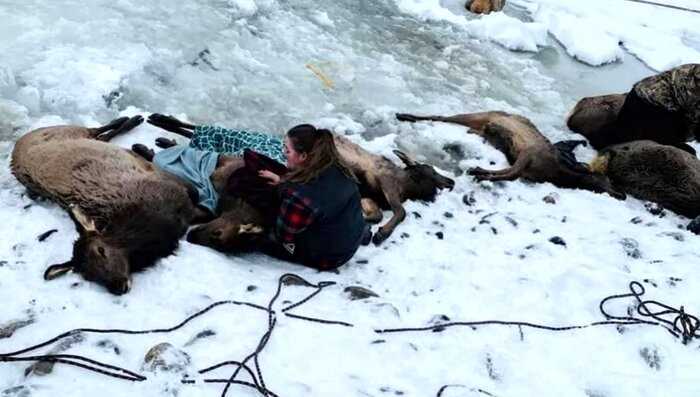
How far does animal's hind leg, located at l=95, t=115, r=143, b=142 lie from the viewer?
20.3ft

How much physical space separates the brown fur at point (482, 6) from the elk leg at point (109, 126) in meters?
7.03

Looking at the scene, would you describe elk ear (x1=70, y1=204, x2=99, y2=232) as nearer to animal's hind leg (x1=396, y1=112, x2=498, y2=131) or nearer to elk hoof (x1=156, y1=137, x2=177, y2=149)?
elk hoof (x1=156, y1=137, x2=177, y2=149)

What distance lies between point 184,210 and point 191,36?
3800 millimetres

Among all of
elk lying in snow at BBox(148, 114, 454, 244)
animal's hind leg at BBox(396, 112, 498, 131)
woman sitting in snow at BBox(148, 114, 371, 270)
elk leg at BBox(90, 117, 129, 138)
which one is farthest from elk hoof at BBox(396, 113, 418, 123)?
elk leg at BBox(90, 117, 129, 138)

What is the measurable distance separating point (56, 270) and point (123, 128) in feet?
7.90

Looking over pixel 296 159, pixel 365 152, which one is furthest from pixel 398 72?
pixel 296 159

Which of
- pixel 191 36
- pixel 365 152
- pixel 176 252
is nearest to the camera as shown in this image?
pixel 176 252

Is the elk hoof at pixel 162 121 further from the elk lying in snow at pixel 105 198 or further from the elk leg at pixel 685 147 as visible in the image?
the elk leg at pixel 685 147

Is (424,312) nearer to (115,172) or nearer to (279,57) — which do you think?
(115,172)

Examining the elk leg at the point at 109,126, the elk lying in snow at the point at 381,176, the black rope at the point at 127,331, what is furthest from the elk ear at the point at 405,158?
the black rope at the point at 127,331

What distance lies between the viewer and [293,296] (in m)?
4.47

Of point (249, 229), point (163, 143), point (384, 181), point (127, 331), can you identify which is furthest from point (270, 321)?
point (163, 143)

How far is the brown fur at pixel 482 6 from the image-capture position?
1130cm

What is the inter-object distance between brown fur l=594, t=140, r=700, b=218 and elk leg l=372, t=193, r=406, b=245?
287cm
